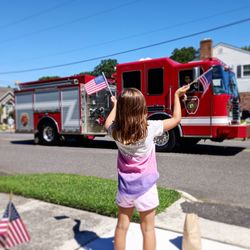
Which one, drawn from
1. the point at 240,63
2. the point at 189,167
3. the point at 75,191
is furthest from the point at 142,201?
the point at 240,63

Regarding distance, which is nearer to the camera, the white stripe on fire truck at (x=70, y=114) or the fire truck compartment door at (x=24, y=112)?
the white stripe on fire truck at (x=70, y=114)

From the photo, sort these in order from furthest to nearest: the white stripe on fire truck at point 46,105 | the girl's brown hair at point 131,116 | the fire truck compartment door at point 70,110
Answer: the white stripe on fire truck at point 46,105 < the fire truck compartment door at point 70,110 < the girl's brown hair at point 131,116

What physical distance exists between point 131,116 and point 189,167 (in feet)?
18.8

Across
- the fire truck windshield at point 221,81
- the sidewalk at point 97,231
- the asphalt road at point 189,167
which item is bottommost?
the sidewalk at point 97,231

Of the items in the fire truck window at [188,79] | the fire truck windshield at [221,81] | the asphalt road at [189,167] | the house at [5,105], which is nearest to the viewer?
the asphalt road at [189,167]

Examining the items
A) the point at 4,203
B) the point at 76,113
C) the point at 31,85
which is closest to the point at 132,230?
the point at 4,203

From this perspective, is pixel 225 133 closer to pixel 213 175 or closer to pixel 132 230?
pixel 213 175

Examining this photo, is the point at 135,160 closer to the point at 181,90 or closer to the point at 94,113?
the point at 181,90

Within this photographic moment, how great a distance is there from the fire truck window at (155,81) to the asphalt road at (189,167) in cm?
194

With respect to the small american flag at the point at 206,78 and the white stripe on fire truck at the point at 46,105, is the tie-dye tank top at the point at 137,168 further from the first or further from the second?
the white stripe on fire truck at the point at 46,105

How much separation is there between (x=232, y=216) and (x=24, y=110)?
39.0 feet

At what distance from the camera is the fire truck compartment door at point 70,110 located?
12953 mm

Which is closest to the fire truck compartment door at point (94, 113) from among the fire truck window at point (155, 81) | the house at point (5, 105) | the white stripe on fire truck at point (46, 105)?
the white stripe on fire truck at point (46, 105)

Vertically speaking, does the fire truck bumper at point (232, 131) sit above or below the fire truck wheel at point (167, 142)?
above
